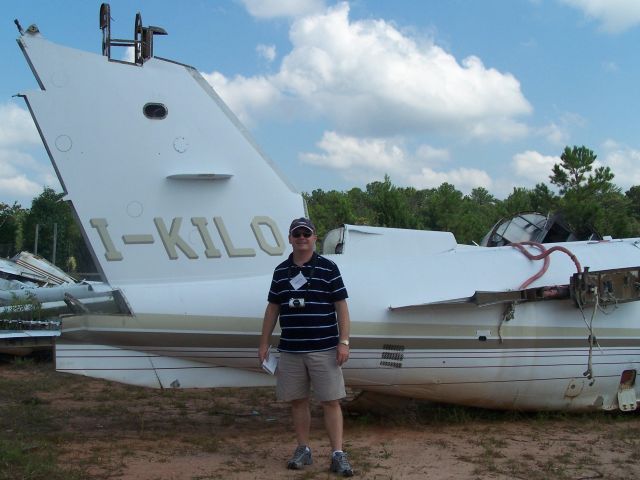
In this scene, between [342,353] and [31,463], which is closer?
[342,353]

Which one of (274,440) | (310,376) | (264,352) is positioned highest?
(264,352)

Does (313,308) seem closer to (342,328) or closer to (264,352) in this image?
(342,328)

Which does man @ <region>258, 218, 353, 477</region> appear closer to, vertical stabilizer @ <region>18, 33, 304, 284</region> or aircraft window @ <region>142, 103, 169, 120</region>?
vertical stabilizer @ <region>18, 33, 304, 284</region>

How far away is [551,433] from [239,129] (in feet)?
15.0

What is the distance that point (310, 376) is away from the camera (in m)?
5.25

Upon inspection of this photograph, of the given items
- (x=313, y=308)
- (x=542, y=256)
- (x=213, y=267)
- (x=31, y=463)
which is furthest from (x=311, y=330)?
(x=542, y=256)

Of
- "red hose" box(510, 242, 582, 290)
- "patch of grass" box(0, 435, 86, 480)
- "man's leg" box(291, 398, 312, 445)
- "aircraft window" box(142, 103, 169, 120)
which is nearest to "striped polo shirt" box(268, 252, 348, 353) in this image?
"man's leg" box(291, 398, 312, 445)

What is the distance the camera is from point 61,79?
585 cm

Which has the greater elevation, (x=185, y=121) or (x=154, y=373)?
(x=185, y=121)

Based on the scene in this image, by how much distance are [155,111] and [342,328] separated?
2733 mm

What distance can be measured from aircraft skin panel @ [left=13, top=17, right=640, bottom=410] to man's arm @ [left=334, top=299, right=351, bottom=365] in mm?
1214

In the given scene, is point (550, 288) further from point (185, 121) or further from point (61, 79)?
point (61, 79)

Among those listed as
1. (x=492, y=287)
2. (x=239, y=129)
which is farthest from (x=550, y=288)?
(x=239, y=129)

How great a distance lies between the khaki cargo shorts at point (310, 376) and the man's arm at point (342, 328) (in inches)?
5.0
